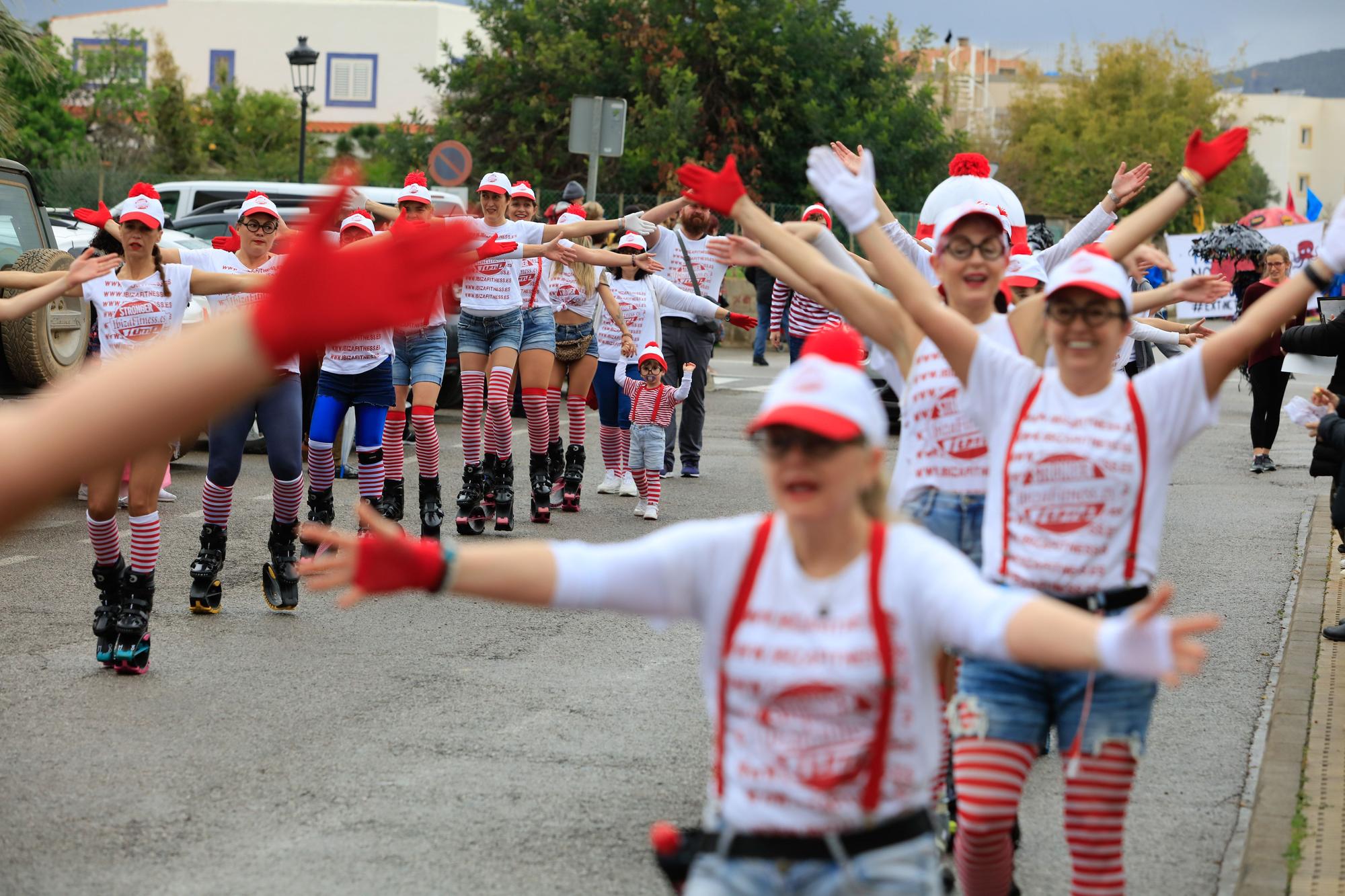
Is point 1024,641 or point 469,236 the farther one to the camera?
point 1024,641

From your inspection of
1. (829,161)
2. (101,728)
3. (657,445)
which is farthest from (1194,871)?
(657,445)

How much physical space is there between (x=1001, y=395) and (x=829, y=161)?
0.76m

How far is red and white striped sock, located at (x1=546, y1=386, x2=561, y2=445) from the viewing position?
481 inches

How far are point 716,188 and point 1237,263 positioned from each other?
17031mm

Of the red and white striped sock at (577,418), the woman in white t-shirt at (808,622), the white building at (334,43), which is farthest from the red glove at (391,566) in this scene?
the white building at (334,43)

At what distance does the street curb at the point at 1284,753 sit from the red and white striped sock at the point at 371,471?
16.7ft

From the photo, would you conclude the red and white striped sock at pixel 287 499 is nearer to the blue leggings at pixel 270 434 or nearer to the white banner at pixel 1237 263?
the blue leggings at pixel 270 434

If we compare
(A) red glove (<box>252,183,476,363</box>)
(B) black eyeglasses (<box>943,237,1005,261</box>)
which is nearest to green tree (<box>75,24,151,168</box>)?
(B) black eyeglasses (<box>943,237,1005,261</box>)

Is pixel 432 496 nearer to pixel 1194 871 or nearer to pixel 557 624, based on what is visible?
pixel 557 624

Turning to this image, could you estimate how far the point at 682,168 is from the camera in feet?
16.0

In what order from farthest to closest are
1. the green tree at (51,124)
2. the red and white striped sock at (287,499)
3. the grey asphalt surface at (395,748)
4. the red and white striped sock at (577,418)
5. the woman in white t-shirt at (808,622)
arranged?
the green tree at (51,124)
the red and white striped sock at (577,418)
the red and white striped sock at (287,499)
the grey asphalt surface at (395,748)
the woman in white t-shirt at (808,622)

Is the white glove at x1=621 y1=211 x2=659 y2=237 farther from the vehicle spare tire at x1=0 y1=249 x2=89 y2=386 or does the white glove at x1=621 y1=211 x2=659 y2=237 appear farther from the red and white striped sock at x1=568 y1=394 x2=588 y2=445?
the vehicle spare tire at x1=0 y1=249 x2=89 y2=386

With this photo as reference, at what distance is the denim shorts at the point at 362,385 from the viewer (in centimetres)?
979

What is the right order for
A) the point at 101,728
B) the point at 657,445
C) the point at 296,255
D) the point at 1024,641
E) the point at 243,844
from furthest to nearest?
1. the point at 657,445
2. the point at 101,728
3. the point at 243,844
4. the point at 1024,641
5. the point at 296,255
